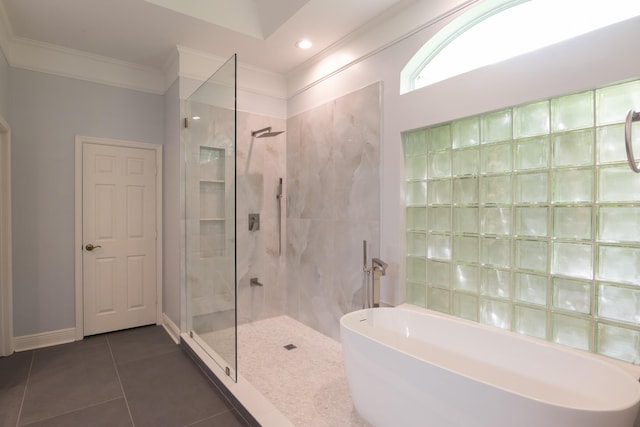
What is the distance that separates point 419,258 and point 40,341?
346cm

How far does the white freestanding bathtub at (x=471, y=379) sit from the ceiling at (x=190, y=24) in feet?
7.25

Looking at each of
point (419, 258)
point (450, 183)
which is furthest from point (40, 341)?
point (450, 183)

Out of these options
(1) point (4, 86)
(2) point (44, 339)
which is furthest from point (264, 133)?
(2) point (44, 339)

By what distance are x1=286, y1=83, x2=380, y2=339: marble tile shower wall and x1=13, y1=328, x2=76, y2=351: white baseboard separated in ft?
7.06

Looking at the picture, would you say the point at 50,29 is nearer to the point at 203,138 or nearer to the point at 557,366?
the point at 203,138

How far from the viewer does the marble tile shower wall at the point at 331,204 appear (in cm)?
274

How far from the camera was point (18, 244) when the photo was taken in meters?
2.98

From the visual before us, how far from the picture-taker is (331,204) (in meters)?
3.14

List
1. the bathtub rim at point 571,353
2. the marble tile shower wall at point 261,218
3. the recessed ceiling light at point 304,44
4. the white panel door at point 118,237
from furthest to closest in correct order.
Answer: the marble tile shower wall at point 261,218 < the white panel door at point 118,237 < the recessed ceiling light at point 304,44 < the bathtub rim at point 571,353

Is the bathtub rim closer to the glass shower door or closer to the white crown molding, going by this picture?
the glass shower door

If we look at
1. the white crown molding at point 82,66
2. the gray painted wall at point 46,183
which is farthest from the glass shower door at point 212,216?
the gray painted wall at point 46,183

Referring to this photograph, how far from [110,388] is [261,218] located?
196 cm

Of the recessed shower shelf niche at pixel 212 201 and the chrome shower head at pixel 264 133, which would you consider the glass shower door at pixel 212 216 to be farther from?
the chrome shower head at pixel 264 133

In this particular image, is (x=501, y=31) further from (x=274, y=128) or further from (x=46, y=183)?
(x=46, y=183)
